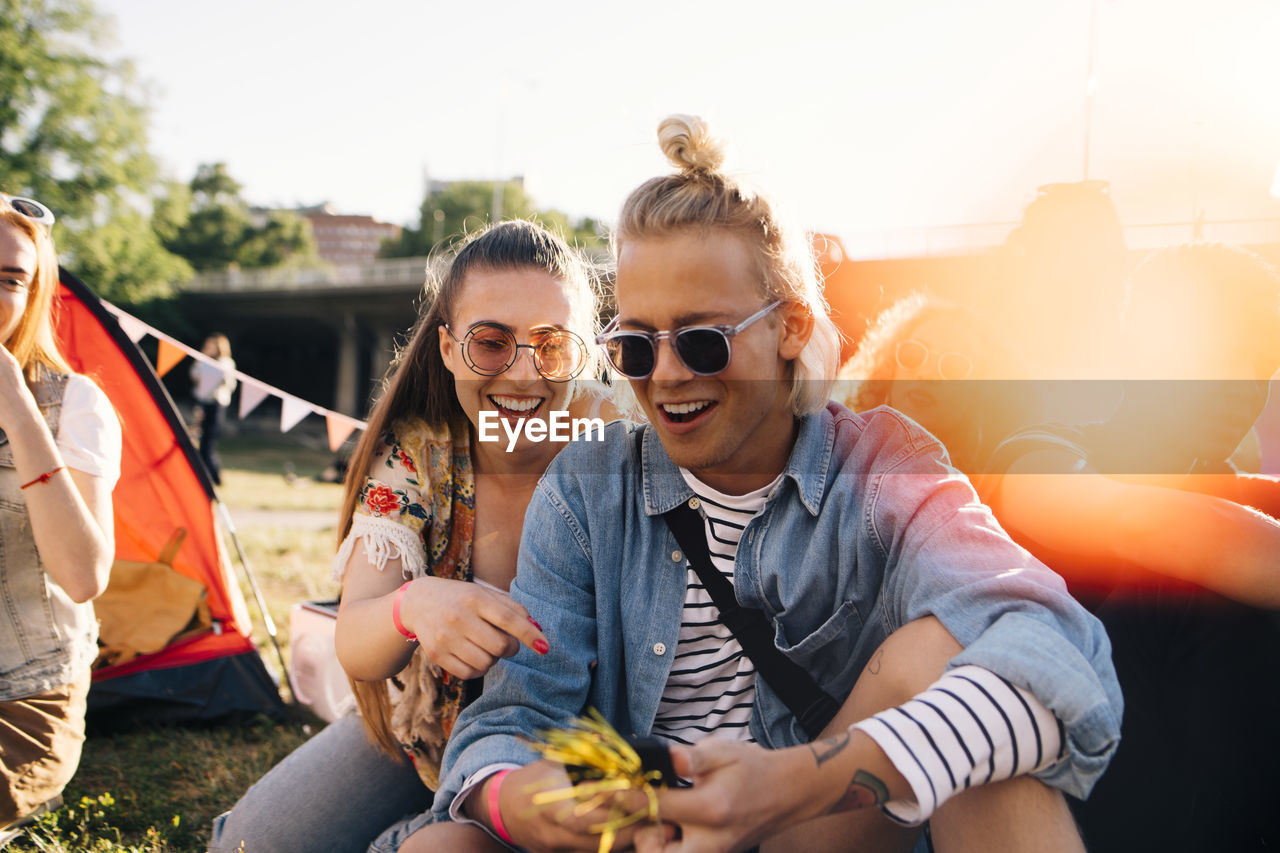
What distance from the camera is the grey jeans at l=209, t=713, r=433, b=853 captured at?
8.13 feet

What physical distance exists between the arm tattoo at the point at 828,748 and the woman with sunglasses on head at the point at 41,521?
2180mm

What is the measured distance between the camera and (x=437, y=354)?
8.46ft

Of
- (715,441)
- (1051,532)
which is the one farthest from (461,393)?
(1051,532)

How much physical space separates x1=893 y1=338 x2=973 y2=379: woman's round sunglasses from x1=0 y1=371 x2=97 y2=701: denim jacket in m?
2.74

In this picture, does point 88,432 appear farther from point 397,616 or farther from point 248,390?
point 248,390

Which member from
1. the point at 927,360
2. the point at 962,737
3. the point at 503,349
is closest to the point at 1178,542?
the point at 962,737

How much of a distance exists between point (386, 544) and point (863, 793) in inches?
55.4

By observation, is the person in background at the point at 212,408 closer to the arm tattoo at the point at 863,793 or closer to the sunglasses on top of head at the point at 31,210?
the sunglasses on top of head at the point at 31,210

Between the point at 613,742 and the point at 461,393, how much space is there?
4.69 ft

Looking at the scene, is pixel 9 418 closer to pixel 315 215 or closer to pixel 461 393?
pixel 461 393

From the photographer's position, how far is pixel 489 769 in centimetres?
162

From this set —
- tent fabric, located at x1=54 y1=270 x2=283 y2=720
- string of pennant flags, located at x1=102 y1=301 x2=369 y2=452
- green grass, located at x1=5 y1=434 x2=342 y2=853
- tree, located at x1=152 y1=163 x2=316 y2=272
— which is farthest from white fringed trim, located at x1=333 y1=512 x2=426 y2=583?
tree, located at x1=152 y1=163 x2=316 y2=272

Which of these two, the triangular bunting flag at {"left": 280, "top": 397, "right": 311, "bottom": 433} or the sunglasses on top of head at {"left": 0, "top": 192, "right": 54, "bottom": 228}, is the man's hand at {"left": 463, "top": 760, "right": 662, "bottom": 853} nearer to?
the sunglasses on top of head at {"left": 0, "top": 192, "right": 54, "bottom": 228}

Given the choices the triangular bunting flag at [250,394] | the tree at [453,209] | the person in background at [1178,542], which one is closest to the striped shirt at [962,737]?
the person in background at [1178,542]
